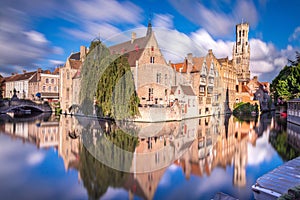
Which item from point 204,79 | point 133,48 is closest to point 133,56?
point 133,48

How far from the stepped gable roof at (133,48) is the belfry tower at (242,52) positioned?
53.3 m

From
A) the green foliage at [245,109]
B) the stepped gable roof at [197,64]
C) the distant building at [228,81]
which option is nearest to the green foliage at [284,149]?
the stepped gable roof at [197,64]

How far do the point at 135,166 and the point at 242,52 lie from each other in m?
81.7

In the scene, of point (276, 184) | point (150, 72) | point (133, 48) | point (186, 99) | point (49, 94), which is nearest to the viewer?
point (276, 184)

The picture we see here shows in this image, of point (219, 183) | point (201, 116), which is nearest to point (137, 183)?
point (219, 183)

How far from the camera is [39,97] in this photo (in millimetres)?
47125

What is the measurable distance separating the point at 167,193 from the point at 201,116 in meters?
29.4

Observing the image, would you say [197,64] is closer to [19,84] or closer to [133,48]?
[133,48]

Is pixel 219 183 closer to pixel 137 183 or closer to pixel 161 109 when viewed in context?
pixel 137 183

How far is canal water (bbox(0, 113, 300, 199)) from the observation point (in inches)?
294

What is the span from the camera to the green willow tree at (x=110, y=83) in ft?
76.1

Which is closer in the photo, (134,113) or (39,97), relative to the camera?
(134,113)

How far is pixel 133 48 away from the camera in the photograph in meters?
32.0

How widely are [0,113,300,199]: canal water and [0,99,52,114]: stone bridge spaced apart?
25.7m
